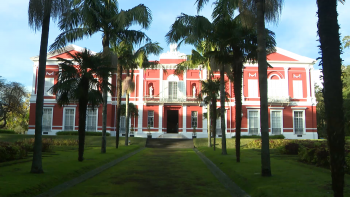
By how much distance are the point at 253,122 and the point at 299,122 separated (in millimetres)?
5779

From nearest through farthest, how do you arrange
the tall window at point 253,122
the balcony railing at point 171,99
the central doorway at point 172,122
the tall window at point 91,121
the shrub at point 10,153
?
the shrub at point 10,153, the balcony railing at point 171,99, the tall window at point 253,122, the tall window at point 91,121, the central doorway at point 172,122

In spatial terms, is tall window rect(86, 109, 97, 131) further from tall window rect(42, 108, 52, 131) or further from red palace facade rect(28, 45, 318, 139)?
tall window rect(42, 108, 52, 131)

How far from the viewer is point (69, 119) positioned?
129ft

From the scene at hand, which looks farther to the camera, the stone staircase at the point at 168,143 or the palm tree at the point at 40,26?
the stone staircase at the point at 168,143

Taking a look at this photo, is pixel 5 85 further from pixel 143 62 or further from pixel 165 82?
pixel 165 82

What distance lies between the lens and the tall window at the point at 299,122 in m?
39.1

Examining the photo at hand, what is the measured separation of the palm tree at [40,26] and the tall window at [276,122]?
32795mm

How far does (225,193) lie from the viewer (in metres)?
8.46

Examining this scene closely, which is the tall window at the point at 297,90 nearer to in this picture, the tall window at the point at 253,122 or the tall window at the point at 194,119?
the tall window at the point at 253,122

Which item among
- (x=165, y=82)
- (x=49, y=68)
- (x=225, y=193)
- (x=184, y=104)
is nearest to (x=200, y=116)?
(x=184, y=104)

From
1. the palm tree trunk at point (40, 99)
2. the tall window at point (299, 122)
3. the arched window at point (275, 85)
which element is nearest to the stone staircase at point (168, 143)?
the arched window at point (275, 85)

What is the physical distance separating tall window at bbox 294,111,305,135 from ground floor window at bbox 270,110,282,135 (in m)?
1.92

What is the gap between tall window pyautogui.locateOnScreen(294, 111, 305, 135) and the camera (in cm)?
3909

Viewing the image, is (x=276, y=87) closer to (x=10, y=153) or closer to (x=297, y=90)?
(x=297, y=90)
